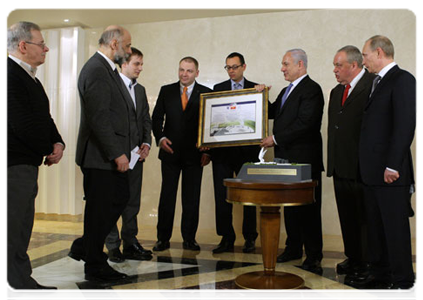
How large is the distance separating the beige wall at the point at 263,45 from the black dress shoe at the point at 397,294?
8.81ft

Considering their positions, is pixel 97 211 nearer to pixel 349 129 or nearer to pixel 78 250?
pixel 78 250

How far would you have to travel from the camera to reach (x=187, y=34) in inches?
235

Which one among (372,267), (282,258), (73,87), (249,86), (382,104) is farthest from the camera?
(73,87)

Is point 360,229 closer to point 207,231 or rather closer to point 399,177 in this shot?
point 399,177

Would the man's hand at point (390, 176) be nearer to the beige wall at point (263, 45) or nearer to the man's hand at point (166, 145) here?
the man's hand at point (166, 145)

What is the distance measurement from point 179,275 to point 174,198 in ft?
3.67

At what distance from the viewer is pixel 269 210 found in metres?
2.96

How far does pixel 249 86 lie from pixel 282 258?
171cm

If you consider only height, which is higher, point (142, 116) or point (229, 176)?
point (142, 116)

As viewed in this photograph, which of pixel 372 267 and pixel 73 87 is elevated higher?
pixel 73 87

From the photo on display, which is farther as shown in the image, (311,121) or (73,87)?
(73,87)

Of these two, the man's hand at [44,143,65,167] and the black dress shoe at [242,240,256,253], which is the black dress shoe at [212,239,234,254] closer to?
the black dress shoe at [242,240,256,253]

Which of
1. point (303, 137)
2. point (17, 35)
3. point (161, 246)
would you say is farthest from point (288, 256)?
point (17, 35)

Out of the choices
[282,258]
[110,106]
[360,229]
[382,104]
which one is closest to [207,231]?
[282,258]
